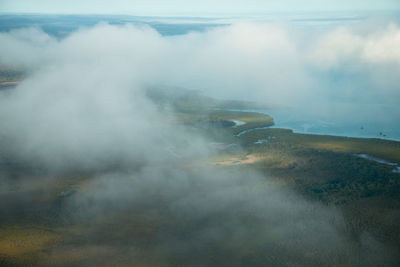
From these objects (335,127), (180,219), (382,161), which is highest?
(335,127)

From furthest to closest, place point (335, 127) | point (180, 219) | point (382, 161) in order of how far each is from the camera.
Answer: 1. point (335, 127)
2. point (382, 161)
3. point (180, 219)

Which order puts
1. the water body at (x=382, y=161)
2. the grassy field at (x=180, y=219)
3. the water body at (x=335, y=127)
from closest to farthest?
the grassy field at (x=180, y=219) → the water body at (x=382, y=161) → the water body at (x=335, y=127)

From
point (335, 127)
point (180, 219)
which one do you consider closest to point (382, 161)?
point (335, 127)

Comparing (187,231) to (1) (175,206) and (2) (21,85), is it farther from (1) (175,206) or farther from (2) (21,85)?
(2) (21,85)

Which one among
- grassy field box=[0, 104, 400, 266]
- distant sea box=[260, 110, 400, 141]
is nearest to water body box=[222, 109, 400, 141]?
distant sea box=[260, 110, 400, 141]

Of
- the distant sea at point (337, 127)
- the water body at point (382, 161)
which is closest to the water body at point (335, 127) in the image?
the distant sea at point (337, 127)

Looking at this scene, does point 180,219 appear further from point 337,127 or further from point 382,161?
point 337,127

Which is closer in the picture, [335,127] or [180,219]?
[180,219]

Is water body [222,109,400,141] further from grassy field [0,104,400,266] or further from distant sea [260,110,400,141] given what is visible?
grassy field [0,104,400,266]


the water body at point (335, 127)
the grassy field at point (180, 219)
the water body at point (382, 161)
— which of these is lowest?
the grassy field at point (180, 219)

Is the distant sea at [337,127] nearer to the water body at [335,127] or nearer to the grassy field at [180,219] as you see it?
the water body at [335,127]

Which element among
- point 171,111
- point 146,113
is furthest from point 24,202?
point 171,111
